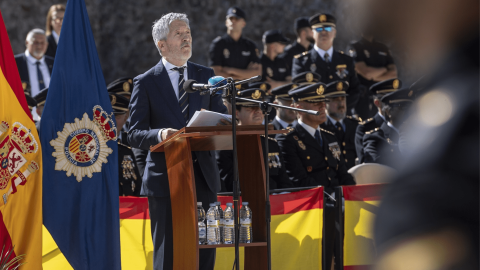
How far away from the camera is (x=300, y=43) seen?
9492 millimetres

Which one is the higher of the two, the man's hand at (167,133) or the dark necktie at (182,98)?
the dark necktie at (182,98)

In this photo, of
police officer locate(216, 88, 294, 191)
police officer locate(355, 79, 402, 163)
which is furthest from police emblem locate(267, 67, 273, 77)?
police officer locate(216, 88, 294, 191)

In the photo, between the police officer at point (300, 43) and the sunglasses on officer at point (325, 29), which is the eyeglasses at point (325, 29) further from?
the police officer at point (300, 43)

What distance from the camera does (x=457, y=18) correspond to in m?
0.52

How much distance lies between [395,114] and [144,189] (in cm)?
425

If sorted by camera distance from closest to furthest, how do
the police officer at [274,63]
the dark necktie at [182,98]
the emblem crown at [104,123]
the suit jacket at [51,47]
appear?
the dark necktie at [182,98]
the emblem crown at [104,123]
the suit jacket at [51,47]
the police officer at [274,63]

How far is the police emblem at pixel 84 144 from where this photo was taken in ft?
12.3

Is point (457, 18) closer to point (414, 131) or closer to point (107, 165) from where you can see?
point (414, 131)

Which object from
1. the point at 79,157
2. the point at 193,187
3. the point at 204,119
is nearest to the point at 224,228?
the point at 193,187

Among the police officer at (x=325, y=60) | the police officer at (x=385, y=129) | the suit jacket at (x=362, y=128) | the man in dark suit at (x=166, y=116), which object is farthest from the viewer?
the police officer at (x=325, y=60)

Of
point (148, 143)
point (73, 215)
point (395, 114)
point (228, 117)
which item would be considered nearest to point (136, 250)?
point (73, 215)

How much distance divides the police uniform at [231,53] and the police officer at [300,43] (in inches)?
21.0

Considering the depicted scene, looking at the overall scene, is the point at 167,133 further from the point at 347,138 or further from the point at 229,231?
the point at 347,138

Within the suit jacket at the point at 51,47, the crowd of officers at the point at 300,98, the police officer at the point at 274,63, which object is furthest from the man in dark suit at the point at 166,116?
the police officer at the point at 274,63
